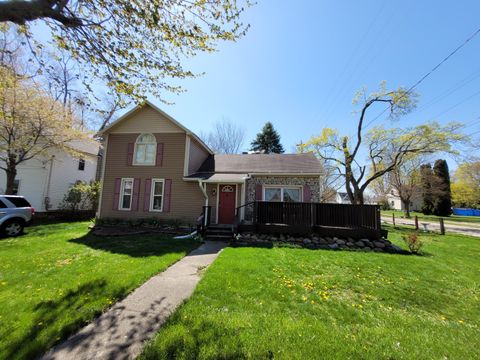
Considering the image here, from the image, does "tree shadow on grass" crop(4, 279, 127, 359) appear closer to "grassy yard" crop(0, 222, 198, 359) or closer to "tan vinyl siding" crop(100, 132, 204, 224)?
"grassy yard" crop(0, 222, 198, 359)

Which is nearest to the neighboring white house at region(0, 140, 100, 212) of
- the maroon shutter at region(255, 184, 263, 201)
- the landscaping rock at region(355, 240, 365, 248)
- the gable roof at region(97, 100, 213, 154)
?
the gable roof at region(97, 100, 213, 154)

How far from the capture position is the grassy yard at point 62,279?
10.2 ft

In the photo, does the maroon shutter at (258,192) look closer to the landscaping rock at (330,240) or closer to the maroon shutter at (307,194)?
the maroon shutter at (307,194)

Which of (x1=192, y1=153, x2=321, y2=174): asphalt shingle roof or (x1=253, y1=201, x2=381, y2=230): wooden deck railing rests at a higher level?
(x1=192, y1=153, x2=321, y2=174): asphalt shingle roof

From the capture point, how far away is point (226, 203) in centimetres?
1217

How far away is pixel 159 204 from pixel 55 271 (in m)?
6.88

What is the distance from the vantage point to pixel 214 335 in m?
2.96

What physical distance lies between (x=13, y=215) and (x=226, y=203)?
937 cm

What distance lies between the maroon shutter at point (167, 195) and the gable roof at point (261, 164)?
1.43 meters

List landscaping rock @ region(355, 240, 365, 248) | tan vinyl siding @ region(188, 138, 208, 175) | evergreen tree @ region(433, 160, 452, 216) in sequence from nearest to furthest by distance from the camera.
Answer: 1. landscaping rock @ region(355, 240, 365, 248)
2. tan vinyl siding @ region(188, 138, 208, 175)
3. evergreen tree @ region(433, 160, 452, 216)

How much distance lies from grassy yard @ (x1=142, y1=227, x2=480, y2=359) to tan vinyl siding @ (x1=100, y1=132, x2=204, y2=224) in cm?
588

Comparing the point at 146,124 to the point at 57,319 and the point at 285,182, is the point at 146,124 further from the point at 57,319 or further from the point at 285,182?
the point at 57,319

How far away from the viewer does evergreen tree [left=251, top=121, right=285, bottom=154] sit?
30922 millimetres

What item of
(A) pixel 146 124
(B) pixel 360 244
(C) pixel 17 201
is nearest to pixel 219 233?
(B) pixel 360 244
